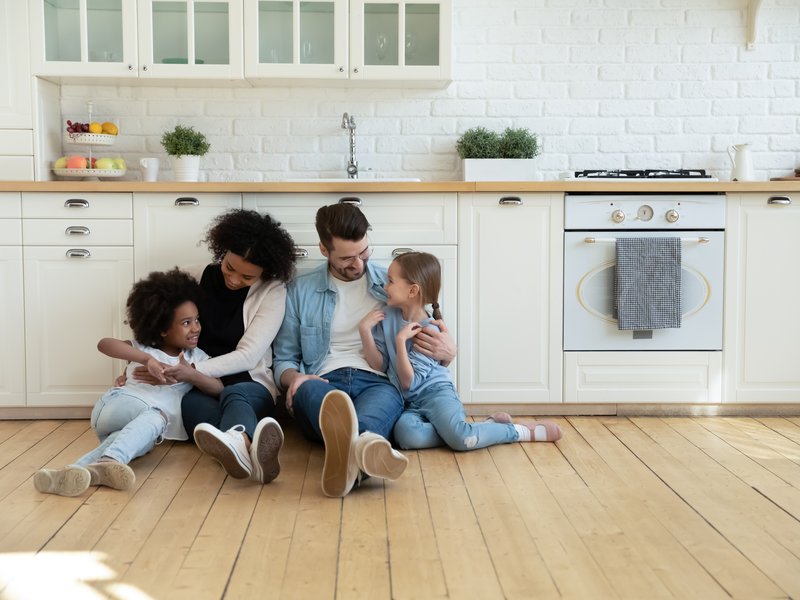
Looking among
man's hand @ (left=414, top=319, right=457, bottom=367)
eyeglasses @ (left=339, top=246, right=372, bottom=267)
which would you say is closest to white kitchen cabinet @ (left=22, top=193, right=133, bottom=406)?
eyeglasses @ (left=339, top=246, right=372, bottom=267)

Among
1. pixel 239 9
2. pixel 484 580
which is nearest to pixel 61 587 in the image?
pixel 484 580

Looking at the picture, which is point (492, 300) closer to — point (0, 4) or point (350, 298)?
point (350, 298)

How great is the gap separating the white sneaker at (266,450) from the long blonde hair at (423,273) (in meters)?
0.75

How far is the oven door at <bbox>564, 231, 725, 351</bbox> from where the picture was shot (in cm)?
349

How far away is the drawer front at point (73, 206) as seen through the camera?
3.42 metres

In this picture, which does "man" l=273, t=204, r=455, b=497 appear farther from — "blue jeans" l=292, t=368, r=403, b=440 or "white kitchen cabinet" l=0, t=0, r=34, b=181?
"white kitchen cabinet" l=0, t=0, r=34, b=181

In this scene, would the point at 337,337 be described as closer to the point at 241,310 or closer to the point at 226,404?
the point at 241,310

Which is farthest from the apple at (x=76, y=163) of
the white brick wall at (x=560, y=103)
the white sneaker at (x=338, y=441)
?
the white sneaker at (x=338, y=441)

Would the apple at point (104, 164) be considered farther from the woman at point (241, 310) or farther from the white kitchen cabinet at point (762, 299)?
the white kitchen cabinet at point (762, 299)

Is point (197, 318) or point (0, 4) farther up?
point (0, 4)

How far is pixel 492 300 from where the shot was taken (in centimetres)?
350

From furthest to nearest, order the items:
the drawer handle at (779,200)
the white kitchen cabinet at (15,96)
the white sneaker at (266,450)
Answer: the white kitchen cabinet at (15,96), the drawer handle at (779,200), the white sneaker at (266,450)

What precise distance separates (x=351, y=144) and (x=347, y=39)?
444 mm

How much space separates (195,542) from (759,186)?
8.16 ft
